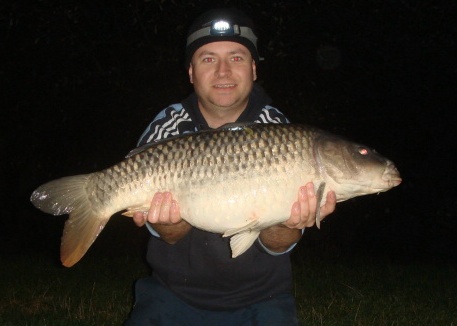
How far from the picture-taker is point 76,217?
2.36 m

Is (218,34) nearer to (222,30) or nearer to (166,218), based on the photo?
(222,30)

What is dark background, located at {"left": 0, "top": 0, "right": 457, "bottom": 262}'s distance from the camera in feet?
21.0

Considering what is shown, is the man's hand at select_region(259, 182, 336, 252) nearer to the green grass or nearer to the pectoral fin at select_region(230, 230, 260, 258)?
the pectoral fin at select_region(230, 230, 260, 258)

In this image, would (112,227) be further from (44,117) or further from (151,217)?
(151,217)

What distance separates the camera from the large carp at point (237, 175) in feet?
7.22

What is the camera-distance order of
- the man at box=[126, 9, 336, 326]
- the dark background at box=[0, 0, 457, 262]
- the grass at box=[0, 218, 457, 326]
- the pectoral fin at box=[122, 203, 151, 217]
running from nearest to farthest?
the pectoral fin at box=[122, 203, 151, 217] < the man at box=[126, 9, 336, 326] < the grass at box=[0, 218, 457, 326] < the dark background at box=[0, 0, 457, 262]

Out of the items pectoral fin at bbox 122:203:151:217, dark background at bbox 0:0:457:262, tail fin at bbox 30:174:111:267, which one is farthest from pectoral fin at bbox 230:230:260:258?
Answer: dark background at bbox 0:0:457:262

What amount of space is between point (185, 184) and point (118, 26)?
452cm

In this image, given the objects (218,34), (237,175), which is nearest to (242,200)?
(237,175)

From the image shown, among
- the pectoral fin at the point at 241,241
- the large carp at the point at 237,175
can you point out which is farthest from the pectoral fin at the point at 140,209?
the pectoral fin at the point at 241,241

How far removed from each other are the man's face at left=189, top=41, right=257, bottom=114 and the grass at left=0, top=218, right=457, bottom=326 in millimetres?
1409

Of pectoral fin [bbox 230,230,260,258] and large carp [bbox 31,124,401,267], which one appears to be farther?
pectoral fin [bbox 230,230,260,258]

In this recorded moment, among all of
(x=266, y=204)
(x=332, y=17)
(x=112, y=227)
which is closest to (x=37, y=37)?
(x=112, y=227)

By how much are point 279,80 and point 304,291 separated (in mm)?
2950
